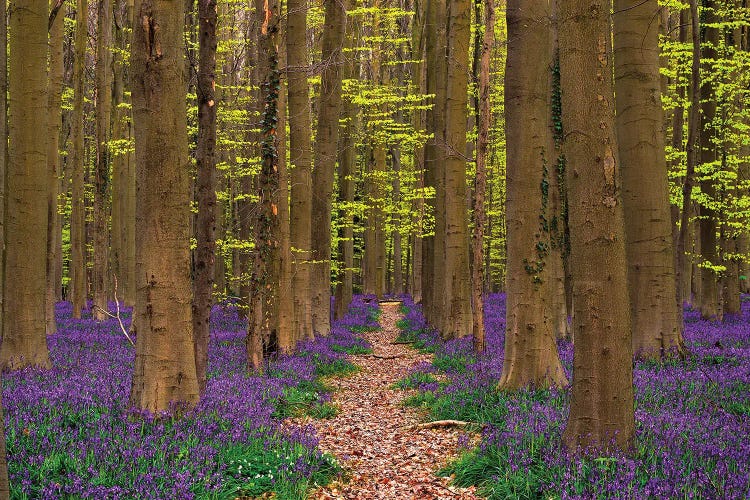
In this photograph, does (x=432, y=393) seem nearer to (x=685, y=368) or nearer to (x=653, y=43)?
(x=685, y=368)

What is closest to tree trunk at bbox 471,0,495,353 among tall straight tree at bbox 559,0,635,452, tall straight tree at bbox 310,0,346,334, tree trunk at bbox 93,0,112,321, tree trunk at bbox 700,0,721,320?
tall straight tree at bbox 310,0,346,334

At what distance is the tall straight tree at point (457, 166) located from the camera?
15.7 meters

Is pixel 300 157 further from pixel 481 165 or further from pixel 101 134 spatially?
pixel 101 134

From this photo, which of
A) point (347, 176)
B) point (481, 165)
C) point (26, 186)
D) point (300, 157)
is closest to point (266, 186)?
point (300, 157)

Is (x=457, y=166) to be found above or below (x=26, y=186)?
above

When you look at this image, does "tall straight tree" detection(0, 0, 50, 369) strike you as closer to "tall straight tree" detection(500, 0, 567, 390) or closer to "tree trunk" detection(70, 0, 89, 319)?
"tall straight tree" detection(500, 0, 567, 390)

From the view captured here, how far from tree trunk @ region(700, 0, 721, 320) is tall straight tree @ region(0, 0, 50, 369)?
16549 mm

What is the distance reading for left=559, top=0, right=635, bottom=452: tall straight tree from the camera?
5422 millimetres

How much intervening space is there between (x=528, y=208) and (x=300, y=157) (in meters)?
7.75

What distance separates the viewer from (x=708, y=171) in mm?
17547

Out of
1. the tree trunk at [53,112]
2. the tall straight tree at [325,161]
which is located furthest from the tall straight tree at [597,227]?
the tall straight tree at [325,161]

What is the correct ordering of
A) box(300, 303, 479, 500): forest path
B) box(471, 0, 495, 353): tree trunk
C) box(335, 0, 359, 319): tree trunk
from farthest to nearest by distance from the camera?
box(335, 0, 359, 319): tree trunk, box(471, 0, 495, 353): tree trunk, box(300, 303, 479, 500): forest path

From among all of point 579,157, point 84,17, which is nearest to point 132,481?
point 579,157

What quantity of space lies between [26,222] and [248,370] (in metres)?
4.51
